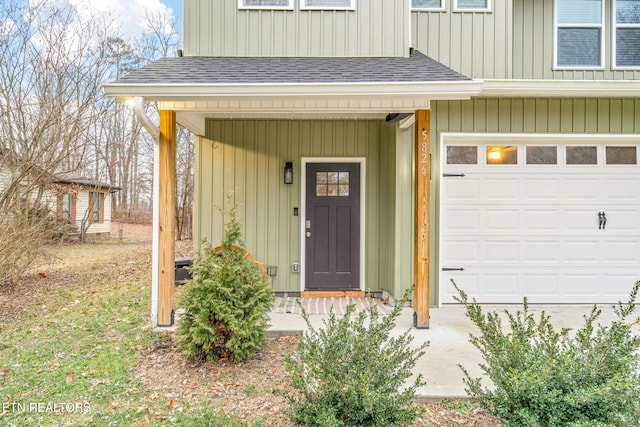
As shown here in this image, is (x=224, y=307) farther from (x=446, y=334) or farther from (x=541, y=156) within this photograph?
(x=541, y=156)

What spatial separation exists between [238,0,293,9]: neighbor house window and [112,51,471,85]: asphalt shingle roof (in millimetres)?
689

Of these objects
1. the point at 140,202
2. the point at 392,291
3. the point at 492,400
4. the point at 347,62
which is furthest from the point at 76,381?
the point at 140,202

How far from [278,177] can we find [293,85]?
2.06 metres

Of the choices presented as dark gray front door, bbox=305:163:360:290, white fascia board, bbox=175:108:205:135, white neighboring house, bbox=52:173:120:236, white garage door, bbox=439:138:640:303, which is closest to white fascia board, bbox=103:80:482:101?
white fascia board, bbox=175:108:205:135

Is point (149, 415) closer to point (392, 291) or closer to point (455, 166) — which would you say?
point (392, 291)

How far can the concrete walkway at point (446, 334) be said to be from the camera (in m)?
2.77

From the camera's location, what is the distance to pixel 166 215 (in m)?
3.84

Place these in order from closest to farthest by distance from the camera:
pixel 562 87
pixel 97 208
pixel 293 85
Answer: pixel 293 85 → pixel 562 87 → pixel 97 208

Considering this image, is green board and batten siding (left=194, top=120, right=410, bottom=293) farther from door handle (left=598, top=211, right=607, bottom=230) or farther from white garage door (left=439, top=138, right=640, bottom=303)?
door handle (left=598, top=211, right=607, bottom=230)

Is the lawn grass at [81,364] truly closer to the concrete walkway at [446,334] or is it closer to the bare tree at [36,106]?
the bare tree at [36,106]

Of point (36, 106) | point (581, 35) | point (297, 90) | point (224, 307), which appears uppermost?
point (581, 35)

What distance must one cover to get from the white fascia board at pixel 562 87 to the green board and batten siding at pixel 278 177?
1591 mm

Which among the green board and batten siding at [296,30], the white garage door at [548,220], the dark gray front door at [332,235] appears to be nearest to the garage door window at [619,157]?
the white garage door at [548,220]

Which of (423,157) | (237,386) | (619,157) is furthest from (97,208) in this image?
(619,157)
